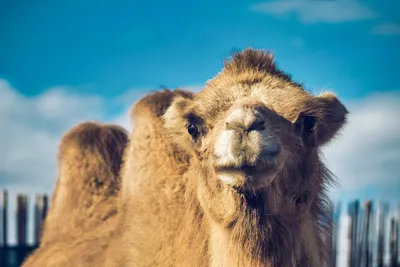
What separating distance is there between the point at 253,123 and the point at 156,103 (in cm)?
193

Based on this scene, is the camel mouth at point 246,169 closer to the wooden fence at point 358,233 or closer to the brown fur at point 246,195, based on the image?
the brown fur at point 246,195

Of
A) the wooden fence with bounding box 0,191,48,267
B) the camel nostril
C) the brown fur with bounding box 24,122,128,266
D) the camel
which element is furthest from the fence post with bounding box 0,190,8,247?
the camel nostril

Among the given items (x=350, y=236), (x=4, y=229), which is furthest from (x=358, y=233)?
(x=4, y=229)

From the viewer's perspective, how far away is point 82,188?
17.0 feet

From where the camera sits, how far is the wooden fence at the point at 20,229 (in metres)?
9.48

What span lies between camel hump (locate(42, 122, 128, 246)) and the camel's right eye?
1.73m

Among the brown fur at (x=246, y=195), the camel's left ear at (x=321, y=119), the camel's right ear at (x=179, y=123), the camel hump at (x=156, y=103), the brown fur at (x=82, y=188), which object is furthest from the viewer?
the brown fur at (x=82, y=188)

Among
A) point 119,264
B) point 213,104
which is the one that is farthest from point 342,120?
point 119,264

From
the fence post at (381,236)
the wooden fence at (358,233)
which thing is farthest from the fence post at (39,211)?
the fence post at (381,236)

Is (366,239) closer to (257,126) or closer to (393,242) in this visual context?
(393,242)

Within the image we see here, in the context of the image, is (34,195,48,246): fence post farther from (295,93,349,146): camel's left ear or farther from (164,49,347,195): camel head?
(295,93,349,146): camel's left ear

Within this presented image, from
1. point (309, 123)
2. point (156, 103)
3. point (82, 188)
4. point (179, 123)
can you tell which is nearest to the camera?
point (309, 123)

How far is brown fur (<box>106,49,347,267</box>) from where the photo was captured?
10.2 ft

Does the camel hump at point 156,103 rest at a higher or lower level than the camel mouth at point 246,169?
higher
